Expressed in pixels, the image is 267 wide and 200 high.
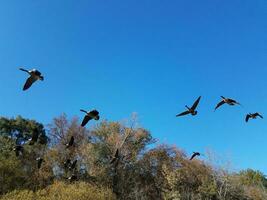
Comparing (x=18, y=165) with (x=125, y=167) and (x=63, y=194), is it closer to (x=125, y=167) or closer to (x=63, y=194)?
(x=63, y=194)

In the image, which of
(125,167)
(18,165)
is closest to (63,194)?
(18,165)

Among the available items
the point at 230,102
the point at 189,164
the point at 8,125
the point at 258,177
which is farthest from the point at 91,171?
the point at 258,177

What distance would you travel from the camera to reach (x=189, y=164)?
53.0 meters

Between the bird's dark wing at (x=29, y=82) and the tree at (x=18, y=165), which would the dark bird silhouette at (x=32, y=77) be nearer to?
the bird's dark wing at (x=29, y=82)

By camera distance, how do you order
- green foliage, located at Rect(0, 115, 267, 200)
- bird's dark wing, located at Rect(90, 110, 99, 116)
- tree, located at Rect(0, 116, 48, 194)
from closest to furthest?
bird's dark wing, located at Rect(90, 110, 99, 116) < tree, located at Rect(0, 116, 48, 194) < green foliage, located at Rect(0, 115, 267, 200)

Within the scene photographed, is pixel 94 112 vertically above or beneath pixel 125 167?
beneath

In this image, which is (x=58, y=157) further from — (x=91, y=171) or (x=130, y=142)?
(x=130, y=142)

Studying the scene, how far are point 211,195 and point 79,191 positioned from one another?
22.7 meters

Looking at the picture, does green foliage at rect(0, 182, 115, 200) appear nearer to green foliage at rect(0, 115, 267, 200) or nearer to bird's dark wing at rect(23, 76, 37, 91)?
green foliage at rect(0, 115, 267, 200)

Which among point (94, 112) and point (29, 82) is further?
point (94, 112)

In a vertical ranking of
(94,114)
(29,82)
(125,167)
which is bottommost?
(94,114)

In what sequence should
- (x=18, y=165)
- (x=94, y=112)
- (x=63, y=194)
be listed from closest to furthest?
(x=94, y=112) < (x=63, y=194) < (x=18, y=165)

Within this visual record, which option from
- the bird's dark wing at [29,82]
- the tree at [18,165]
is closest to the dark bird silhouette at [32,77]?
the bird's dark wing at [29,82]

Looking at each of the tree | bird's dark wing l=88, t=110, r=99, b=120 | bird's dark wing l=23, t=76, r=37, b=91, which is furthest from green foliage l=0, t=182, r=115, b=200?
bird's dark wing l=23, t=76, r=37, b=91
